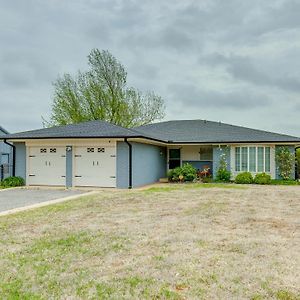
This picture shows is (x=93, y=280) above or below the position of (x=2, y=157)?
below

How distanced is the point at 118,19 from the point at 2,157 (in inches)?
557

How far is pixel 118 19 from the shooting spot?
16.4 metres

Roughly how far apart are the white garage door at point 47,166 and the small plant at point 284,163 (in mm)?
11296

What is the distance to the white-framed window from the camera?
2019cm

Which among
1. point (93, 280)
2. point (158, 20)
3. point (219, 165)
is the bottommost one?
point (93, 280)

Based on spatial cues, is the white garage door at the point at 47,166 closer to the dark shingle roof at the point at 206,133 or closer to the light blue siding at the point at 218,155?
the dark shingle roof at the point at 206,133

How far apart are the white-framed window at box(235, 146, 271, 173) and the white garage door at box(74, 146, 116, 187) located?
754 centimetres

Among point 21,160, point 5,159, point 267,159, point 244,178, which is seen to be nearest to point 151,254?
point 21,160

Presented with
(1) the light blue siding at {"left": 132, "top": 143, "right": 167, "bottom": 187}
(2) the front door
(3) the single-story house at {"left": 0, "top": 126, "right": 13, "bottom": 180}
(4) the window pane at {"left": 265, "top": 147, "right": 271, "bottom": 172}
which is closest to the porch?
(2) the front door

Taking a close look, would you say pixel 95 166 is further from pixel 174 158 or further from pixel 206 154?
pixel 206 154

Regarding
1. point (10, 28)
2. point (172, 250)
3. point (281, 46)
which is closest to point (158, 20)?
point (281, 46)

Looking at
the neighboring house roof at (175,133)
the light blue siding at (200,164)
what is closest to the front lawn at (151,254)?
the neighboring house roof at (175,133)

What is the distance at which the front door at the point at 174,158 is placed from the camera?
75.2ft

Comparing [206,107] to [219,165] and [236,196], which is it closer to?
[219,165]
